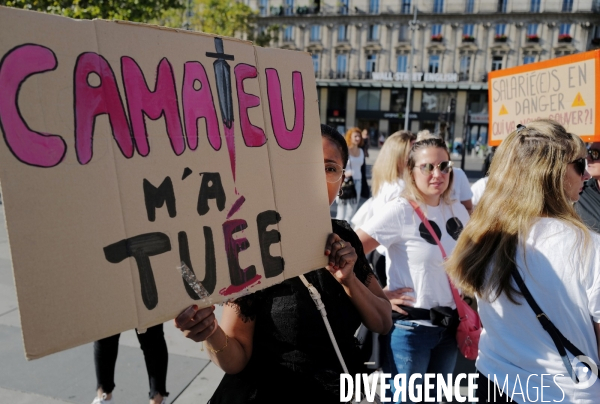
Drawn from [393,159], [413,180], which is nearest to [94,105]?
[413,180]

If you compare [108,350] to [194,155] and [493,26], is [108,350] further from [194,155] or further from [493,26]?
[493,26]

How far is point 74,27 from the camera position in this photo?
38.9 inches

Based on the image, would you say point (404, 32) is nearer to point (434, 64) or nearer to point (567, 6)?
point (434, 64)

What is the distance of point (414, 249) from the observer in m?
2.32

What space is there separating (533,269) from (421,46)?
40.2 meters

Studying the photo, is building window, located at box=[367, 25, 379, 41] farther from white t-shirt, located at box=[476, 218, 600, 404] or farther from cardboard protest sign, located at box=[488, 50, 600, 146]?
white t-shirt, located at box=[476, 218, 600, 404]

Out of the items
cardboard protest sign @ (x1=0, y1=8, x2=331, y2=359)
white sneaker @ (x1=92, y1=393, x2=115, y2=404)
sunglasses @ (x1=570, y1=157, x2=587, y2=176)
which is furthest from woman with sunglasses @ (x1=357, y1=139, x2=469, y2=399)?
white sneaker @ (x1=92, y1=393, x2=115, y2=404)

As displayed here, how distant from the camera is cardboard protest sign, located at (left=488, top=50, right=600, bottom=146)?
3316 mm

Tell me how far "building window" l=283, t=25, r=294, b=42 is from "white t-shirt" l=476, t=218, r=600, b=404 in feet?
136

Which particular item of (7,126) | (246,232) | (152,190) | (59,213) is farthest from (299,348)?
(7,126)

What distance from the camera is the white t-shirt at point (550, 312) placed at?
143 cm

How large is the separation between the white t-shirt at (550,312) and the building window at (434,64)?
4020cm

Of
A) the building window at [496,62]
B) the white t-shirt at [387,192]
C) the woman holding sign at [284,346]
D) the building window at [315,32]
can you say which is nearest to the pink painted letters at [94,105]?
the woman holding sign at [284,346]

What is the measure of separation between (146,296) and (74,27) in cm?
65
